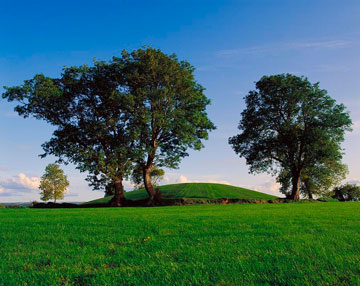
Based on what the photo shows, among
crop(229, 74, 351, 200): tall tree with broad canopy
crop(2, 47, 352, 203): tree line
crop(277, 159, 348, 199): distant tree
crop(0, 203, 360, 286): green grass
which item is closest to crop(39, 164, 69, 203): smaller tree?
crop(2, 47, 352, 203): tree line

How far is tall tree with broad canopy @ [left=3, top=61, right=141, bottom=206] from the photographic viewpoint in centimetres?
3384

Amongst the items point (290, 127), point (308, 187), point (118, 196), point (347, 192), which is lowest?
point (347, 192)

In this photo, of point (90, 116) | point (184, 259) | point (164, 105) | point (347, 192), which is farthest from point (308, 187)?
point (184, 259)

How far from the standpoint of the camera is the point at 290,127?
4156 centimetres

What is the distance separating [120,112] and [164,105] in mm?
6179

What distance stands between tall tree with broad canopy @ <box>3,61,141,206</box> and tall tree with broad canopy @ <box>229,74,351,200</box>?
19.9 meters

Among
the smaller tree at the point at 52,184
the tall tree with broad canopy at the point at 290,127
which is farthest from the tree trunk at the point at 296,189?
the smaller tree at the point at 52,184

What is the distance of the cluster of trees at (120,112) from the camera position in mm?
34188

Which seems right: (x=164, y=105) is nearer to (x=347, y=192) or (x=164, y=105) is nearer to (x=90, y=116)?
(x=90, y=116)

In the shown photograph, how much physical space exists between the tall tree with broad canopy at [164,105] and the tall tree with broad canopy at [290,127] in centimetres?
936

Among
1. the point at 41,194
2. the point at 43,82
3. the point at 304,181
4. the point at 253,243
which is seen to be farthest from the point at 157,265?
the point at 41,194

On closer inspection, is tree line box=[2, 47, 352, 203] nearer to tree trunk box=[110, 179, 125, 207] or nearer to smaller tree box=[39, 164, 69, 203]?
tree trunk box=[110, 179, 125, 207]

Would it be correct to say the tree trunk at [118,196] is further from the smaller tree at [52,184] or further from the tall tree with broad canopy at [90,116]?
the smaller tree at [52,184]

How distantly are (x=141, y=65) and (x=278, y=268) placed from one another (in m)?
33.9
